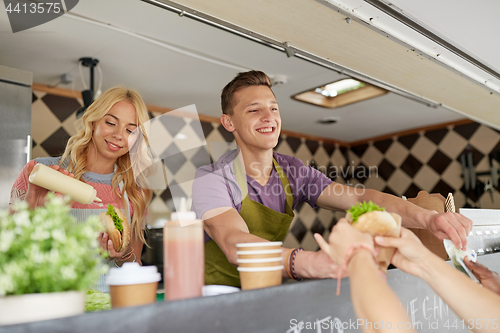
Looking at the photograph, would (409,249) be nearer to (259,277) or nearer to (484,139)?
(259,277)

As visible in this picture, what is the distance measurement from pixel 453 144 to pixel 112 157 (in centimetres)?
377

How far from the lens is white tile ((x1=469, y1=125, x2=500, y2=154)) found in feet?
12.8

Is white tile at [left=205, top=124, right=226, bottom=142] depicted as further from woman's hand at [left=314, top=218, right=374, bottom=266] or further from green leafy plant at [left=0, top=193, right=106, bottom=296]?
green leafy plant at [left=0, top=193, right=106, bottom=296]

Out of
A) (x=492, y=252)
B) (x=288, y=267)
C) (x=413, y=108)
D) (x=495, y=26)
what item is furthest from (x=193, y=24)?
(x=413, y=108)

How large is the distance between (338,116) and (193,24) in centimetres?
223

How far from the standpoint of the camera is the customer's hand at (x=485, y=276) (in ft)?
3.77

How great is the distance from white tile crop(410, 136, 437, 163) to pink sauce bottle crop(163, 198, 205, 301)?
425cm

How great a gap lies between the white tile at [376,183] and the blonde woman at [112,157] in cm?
368

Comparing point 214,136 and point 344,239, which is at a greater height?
point 214,136

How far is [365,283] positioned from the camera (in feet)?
2.17

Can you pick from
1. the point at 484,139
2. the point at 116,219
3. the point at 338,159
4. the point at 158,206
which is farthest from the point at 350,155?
the point at 116,219

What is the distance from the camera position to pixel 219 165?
152 centimetres

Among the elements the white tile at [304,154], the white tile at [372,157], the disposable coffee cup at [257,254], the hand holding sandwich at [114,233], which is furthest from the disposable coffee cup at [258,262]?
the white tile at [372,157]

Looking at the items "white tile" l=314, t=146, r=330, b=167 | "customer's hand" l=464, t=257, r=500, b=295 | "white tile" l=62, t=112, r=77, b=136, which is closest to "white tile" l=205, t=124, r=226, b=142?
"white tile" l=62, t=112, r=77, b=136
